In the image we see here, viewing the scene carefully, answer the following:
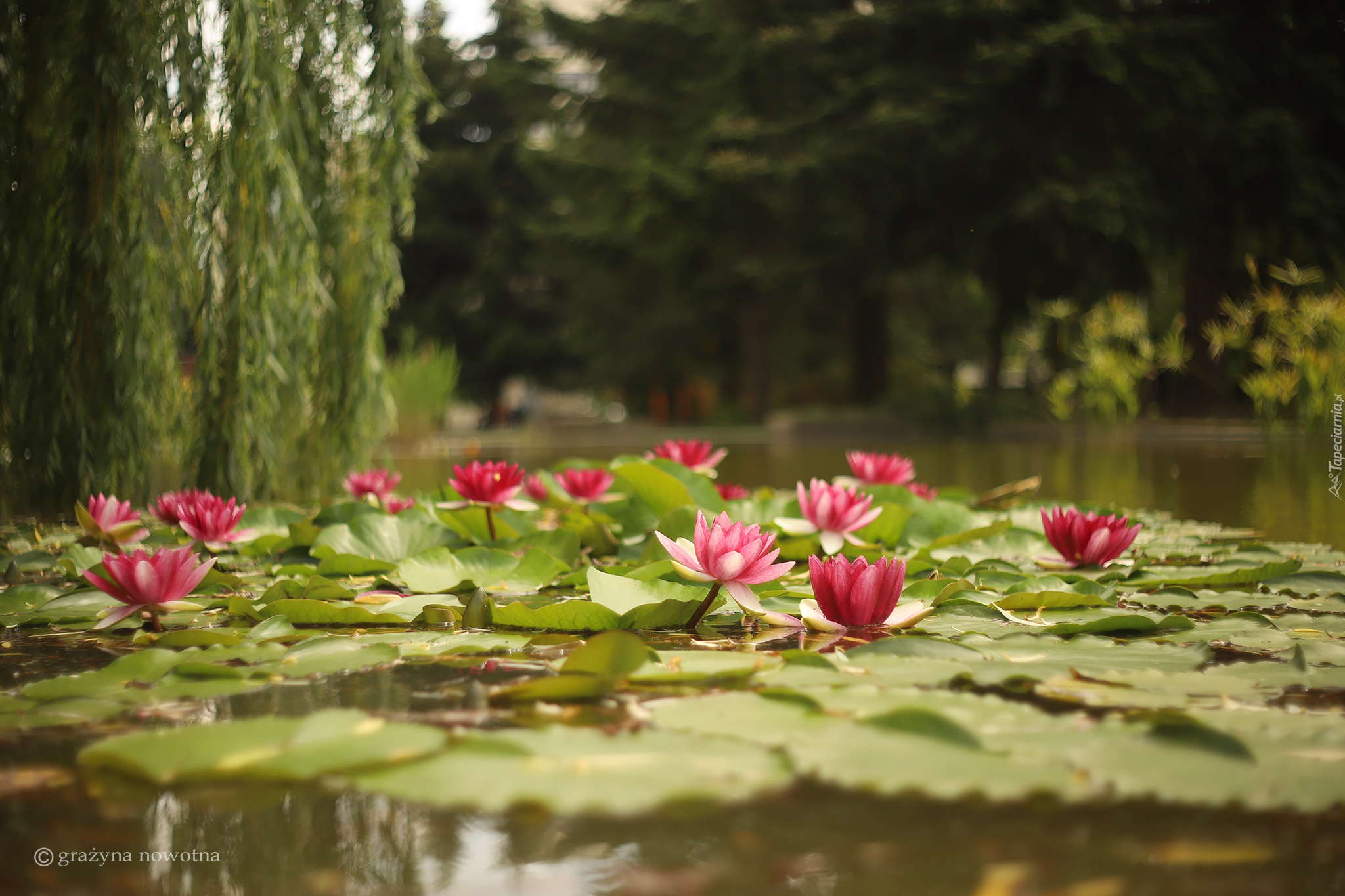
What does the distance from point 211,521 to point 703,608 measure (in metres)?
0.90

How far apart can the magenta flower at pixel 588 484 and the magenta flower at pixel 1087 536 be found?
0.83m

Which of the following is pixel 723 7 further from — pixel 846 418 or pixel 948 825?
pixel 948 825

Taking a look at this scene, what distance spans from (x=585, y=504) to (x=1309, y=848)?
1.46 meters

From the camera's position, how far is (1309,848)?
0.48m

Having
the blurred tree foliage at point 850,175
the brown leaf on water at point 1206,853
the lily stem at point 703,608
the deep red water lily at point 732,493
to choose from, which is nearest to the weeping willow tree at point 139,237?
the deep red water lily at point 732,493

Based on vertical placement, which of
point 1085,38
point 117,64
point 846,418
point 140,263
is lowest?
point 846,418

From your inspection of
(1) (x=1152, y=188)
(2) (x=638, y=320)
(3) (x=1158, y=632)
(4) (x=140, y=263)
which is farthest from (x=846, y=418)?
(3) (x=1158, y=632)

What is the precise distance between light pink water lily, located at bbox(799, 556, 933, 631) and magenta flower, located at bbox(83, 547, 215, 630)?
71 cm

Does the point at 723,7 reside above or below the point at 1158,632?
above

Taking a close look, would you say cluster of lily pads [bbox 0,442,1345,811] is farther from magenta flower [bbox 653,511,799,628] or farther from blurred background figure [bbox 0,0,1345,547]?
blurred background figure [bbox 0,0,1345,547]

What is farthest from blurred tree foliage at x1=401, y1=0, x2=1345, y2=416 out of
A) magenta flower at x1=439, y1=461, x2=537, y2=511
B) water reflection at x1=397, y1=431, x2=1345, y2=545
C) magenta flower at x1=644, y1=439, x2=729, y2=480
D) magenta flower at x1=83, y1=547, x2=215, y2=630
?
magenta flower at x1=83, y1=547, x2=215, y2=630

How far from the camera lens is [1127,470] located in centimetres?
416

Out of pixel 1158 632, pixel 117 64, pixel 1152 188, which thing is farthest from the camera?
pixel 1152 188

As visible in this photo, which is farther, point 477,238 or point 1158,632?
point 477,238
